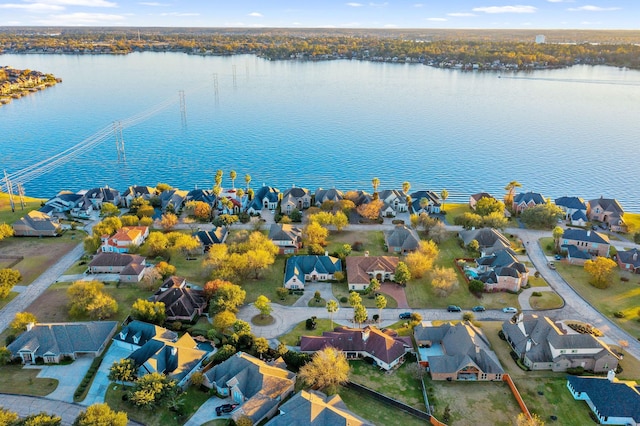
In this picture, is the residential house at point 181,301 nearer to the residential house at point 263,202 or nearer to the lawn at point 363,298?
the lawn at point 363,298

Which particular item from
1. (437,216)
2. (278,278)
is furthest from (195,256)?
(437,216)

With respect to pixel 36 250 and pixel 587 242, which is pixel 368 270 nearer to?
pixel 587 242

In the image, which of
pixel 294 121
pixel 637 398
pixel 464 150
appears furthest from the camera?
pixel 294 121

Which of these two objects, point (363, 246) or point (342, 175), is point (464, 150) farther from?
point (363, 246)

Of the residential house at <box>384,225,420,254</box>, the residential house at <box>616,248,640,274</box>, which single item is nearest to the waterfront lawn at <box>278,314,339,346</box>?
the residential house at <box>384,225,420,254</box>

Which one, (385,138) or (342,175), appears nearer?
(342,175)
